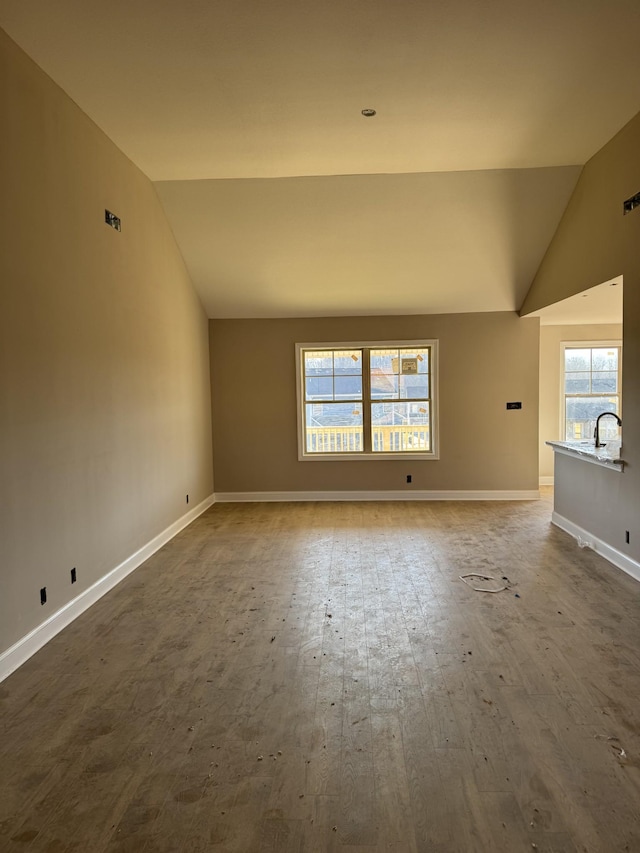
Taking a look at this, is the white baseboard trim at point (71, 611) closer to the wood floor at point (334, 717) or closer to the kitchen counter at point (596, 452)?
the wood floor at point (334, 717)

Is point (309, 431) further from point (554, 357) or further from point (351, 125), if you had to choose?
point (351, 125)

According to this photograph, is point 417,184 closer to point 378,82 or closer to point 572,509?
point 378,82

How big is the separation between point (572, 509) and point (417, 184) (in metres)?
3.38

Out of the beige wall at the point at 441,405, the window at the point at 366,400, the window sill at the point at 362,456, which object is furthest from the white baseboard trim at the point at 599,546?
the window at the point at 366,400

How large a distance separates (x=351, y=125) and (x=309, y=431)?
410 cm

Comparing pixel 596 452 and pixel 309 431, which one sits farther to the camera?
pixel 309 431

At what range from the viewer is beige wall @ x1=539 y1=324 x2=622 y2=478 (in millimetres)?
8367

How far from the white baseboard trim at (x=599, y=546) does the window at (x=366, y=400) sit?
2016 millimetres

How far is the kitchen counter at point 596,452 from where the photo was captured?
14.8 ft

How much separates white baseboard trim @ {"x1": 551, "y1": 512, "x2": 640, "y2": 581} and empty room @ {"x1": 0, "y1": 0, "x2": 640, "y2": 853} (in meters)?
0.05

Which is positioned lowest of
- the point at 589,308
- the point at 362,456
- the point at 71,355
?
the point at 362,456

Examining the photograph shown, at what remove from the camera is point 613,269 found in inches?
180

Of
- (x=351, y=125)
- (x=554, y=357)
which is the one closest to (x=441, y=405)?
(x=554, y=357)

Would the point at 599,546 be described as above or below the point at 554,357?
below
